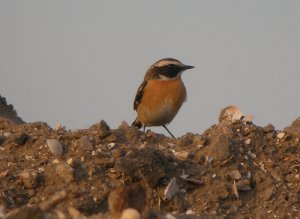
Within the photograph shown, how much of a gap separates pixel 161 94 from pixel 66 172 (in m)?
4.02

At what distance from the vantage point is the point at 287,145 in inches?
377

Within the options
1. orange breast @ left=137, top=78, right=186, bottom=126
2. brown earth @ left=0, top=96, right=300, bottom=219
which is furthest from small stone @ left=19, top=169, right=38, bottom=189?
orange breast @ left=137, top=78, right=186, bottom=126

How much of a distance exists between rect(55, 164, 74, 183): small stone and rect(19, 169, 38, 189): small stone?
0.77ft

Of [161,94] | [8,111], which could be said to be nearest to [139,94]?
[161,94]

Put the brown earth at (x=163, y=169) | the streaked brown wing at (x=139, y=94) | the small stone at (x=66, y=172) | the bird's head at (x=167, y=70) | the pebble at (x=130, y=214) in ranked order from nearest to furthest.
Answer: the pebble at (x=130, y=214)
the brown earth at (x=163, y=169)
the small stone at (x=66, y=172)
the streaked brown wing at (x=139, y=94)
the bird's head at (x=167, y=70)

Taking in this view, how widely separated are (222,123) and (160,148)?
1.13 meters

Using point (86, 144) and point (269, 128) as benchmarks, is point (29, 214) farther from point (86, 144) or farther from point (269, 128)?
point (269, 128)

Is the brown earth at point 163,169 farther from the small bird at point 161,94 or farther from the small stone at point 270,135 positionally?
the small bird at point 161,94

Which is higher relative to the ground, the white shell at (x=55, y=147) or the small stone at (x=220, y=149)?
the white shell at (x=55, y=147)

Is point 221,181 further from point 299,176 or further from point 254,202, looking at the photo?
point 299,176

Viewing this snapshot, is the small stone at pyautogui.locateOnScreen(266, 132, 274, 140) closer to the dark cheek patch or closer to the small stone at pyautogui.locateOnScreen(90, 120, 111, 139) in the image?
the small stone at pyautogui.locateOnScreen(90, 120, 111, 139)

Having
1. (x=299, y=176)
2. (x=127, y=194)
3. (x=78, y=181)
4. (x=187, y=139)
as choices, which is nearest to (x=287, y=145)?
(x=299, y=176)

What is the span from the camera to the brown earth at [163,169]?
26.9 feet

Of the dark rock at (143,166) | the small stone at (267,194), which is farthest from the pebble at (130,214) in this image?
the small stone at (267,194)
